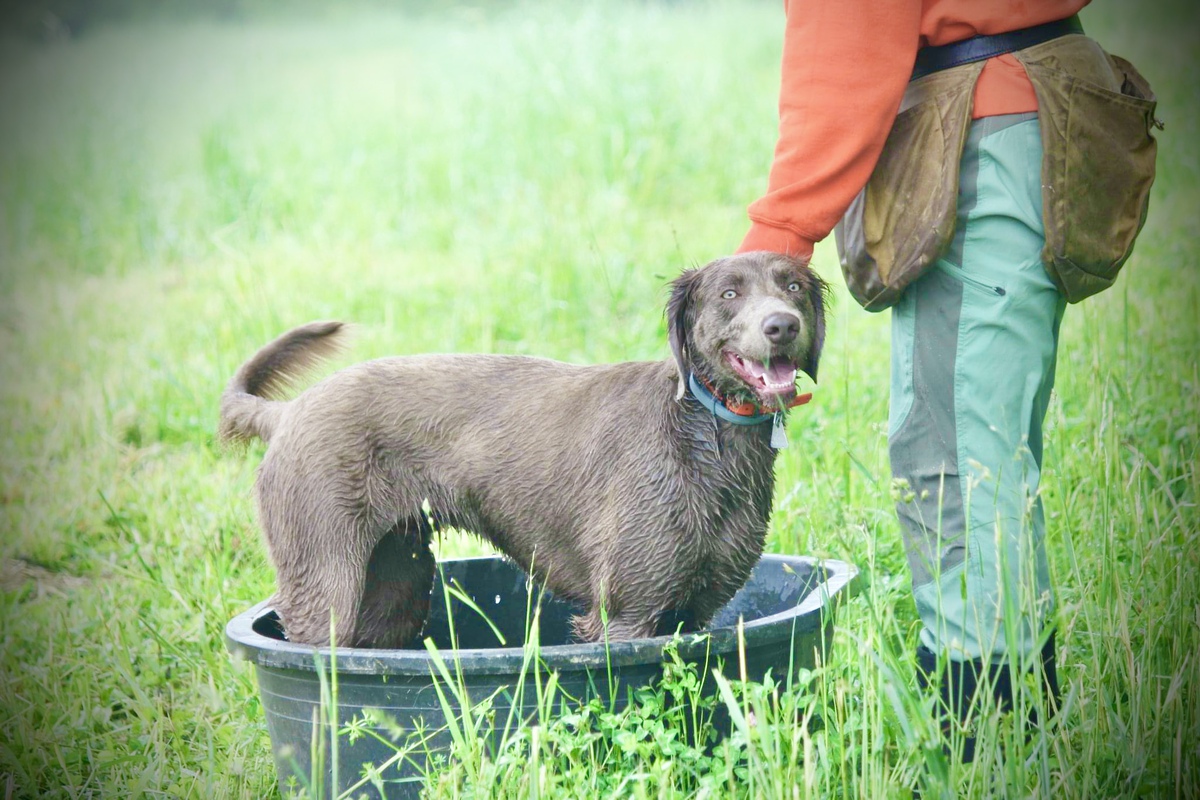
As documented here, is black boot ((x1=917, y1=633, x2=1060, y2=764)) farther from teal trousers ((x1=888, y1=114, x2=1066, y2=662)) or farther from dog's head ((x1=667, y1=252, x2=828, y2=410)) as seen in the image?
dog's head ((x1=667, y1=252, x2=828, y2=410))

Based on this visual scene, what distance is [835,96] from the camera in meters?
2.41

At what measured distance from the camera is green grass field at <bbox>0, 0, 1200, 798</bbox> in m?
2.50

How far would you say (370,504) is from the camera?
2953 mm

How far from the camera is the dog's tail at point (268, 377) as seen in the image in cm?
325

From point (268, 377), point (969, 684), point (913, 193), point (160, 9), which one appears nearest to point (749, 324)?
point (913, 193)

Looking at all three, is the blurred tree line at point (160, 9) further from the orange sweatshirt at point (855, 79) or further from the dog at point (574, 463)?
the orange sweatshirt at point (855, 79)

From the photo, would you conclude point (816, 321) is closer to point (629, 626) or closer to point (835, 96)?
point (835, 96)

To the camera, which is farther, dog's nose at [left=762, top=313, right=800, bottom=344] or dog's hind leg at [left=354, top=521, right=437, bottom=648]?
dog's hind leg at [left=354, top=521, right=437, bottom=648]

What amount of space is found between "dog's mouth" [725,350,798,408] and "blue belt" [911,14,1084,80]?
28.7 inches

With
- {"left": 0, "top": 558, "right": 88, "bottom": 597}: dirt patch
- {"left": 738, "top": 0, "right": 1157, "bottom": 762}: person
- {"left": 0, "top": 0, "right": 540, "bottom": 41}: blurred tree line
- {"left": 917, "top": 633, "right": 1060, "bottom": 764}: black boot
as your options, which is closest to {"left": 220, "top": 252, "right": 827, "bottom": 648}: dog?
{"left": 738, "top": 0, "right": 1157, "bottom": 762}: person

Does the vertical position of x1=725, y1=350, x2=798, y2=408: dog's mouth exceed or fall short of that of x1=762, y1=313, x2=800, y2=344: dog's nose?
it falls short

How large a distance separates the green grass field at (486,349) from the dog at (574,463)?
0.32m

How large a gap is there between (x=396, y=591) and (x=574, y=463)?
79 cm

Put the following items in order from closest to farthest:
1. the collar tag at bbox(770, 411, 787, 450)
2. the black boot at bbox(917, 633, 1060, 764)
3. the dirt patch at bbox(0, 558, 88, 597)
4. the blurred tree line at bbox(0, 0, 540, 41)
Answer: the black boot at bbox(917, 633, 1060, 764)
the collar tag at bbox(770, 411, 787, 450)
the dirt patch at bbox(0, 558, 88, 597)
the blurred tree line at bbox(0, 0, 540, 41)
